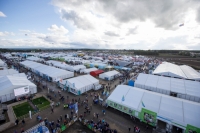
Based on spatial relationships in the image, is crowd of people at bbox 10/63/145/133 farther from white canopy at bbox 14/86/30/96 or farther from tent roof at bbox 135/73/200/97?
tent roof at bbox 135/73/200/97

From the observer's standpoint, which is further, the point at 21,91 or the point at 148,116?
the point at 21,91

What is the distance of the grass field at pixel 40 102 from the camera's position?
1854 cm

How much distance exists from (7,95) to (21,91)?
7.64 ft

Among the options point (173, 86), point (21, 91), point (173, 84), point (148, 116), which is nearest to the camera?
point (148, 116)

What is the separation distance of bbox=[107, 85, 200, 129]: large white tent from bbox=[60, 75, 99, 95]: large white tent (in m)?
7.57

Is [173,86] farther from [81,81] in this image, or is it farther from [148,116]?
[81,81]

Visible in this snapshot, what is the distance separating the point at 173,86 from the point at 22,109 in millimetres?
29813

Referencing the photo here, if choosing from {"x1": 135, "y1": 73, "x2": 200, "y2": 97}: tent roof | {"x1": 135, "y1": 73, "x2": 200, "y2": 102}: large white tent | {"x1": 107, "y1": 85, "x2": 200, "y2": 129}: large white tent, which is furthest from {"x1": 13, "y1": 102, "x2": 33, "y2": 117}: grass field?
{"x1": 135, "y1": 73, "x2": 200, "y2": 97}: tent roof

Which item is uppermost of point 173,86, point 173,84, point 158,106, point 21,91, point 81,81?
point 173,84

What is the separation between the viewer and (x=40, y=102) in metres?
19.5

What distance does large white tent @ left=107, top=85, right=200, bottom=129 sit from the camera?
42.8 feet

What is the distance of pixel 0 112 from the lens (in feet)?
53.0

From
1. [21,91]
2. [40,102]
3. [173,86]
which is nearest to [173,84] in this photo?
[173,86]

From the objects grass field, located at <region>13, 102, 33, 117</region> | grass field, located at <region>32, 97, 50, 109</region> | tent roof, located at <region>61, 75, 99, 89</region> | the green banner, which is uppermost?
tent roof, located at <region>61, 75, 99, 89</region>
